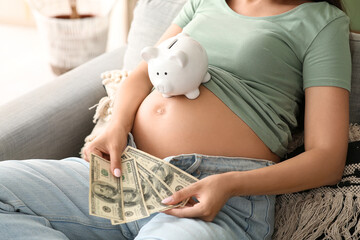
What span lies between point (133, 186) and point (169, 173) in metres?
0.10

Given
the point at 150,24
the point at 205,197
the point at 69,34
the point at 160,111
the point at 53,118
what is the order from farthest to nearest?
the point at 69,34 → the point at 150,24 → the point at 53,118 → the point at 160,111 → the point at 205,197

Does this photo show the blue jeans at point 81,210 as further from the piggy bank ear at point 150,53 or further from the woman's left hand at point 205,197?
the piggy bank ear at point 150,53

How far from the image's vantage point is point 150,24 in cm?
162

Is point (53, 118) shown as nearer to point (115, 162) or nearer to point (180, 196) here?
point (115, 162)

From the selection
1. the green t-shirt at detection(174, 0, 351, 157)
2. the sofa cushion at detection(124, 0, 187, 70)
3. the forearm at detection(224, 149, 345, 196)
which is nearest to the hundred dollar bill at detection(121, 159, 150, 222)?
the forearm at detection(224, 149, 345, 196)

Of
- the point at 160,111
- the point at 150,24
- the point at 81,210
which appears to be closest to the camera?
the point at 81,210

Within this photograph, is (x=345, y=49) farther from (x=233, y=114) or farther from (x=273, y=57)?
(x=233, y=114)

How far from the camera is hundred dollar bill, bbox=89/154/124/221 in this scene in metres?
0.97

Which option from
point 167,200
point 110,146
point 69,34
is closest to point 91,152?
point 110,146

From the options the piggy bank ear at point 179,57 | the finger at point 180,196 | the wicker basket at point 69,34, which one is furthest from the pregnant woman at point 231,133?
the wicker basket at point 69,34

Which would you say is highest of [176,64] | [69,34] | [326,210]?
[176,64]

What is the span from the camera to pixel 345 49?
1.18m

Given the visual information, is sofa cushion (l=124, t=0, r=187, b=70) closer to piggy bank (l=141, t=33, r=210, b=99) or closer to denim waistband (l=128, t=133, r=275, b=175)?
piggy bank (l=141, t=33, r=210, b=99)

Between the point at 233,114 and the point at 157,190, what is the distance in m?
0.31
